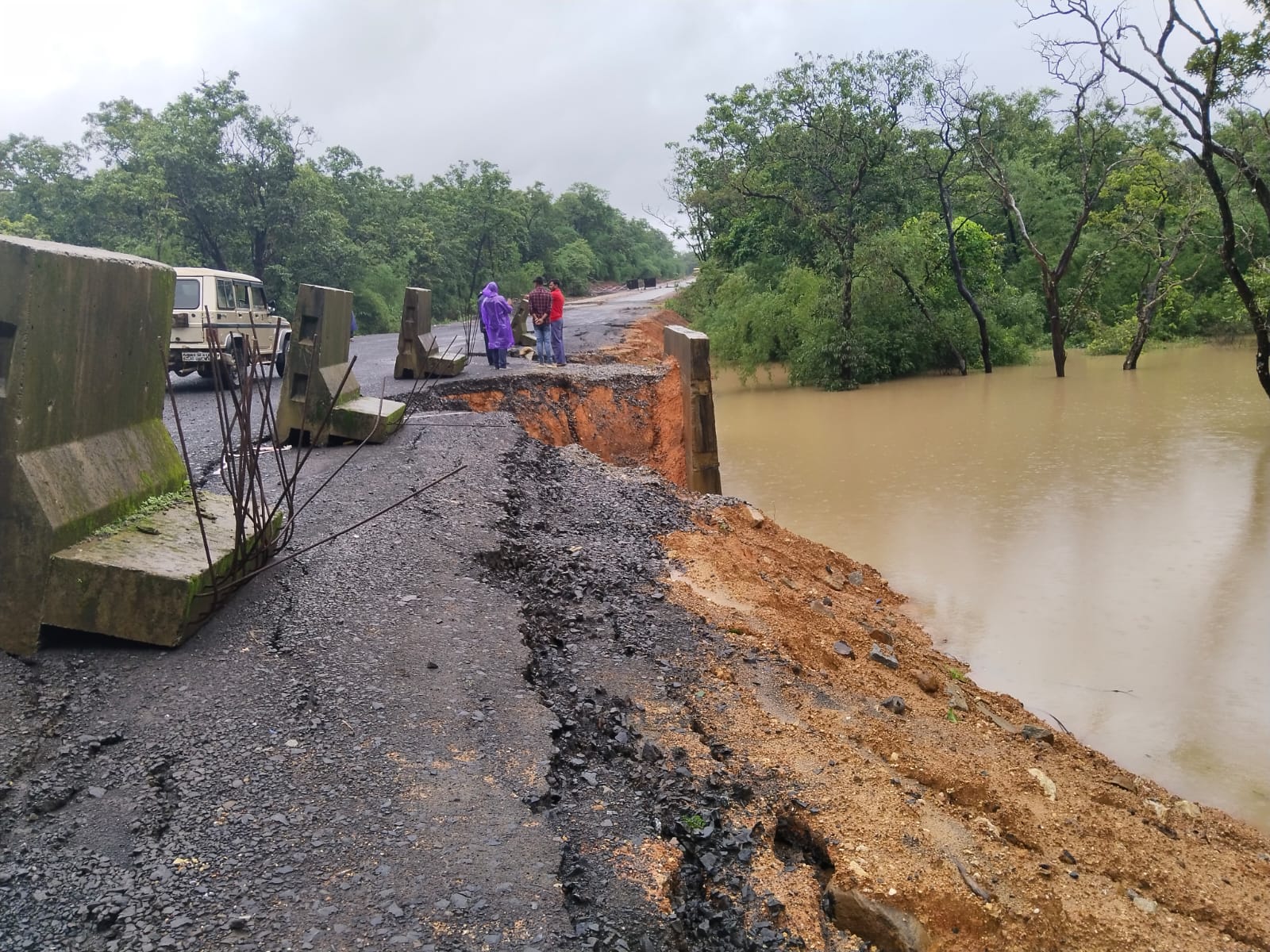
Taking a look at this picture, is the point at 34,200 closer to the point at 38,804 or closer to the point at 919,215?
the point at 919,215

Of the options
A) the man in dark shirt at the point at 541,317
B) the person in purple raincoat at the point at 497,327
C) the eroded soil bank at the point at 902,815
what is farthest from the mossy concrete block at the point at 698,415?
the man in dark shirt at the point at 541,317

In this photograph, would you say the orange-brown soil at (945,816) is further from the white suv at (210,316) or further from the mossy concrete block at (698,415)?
the white suv at (210,316)

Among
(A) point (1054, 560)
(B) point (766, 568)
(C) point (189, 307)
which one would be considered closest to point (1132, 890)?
(B) point (766, 568)

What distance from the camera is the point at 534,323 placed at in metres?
16.5

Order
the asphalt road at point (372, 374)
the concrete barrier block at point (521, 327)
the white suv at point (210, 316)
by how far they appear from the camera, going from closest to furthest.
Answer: the asphalt road at point (372, 374) < the white suv at point (210, 316) < the concrete barrier block at point (521, 327)

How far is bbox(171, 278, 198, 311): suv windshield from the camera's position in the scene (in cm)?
1442

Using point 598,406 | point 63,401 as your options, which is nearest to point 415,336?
point 598,406

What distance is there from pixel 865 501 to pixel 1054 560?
3.56 metres

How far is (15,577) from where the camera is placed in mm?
3947

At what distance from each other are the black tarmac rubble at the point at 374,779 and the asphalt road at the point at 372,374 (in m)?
2.65

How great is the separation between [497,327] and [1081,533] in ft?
29.2

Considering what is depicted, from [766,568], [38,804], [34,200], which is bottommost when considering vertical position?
[766,568]

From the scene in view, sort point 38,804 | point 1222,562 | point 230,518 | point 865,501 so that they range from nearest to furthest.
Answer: point 38,804 → point 230,518 → point 1222,562 → point 865,501

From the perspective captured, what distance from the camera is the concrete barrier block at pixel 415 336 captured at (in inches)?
527
